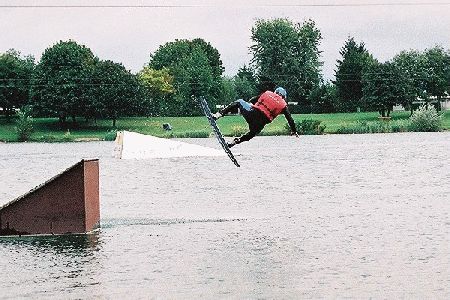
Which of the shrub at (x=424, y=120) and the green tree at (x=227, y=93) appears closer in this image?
the shrub at (x=424, y=120)

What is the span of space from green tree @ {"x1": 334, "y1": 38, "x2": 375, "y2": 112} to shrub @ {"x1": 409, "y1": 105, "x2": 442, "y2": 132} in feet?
87.8

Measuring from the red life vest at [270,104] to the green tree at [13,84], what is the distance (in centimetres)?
10411

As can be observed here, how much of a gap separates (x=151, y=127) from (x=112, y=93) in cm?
588

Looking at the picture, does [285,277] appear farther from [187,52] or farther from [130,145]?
[187,52]

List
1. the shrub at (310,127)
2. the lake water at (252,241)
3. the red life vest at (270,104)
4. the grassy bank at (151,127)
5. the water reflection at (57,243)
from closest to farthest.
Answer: the lake water at (252,241) < the red life vest at (270,104) < the water reflection at (57,243) < the shrub at (310,127) < the grassy bank at (151,127)

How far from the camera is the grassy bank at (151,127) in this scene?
106m

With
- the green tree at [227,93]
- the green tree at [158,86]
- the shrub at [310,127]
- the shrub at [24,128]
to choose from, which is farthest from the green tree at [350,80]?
the shrub at [24,128]

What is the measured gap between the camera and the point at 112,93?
10806cm

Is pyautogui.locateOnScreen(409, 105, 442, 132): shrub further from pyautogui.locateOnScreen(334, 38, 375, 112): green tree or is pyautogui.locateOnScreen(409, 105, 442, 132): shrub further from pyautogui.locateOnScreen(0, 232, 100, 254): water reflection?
pyautogui.locateOnScreen(0, 232, 100, 254): water reflection

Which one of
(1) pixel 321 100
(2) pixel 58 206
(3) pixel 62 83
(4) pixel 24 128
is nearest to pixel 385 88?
(1) pixel 321 100

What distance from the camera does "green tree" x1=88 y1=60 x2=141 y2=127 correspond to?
355 ft

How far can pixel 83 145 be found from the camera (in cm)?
10250

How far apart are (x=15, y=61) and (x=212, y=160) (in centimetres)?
5779

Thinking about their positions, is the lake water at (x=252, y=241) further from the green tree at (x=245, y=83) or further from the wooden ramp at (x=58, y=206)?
the green tree at (x=245, y=83)
